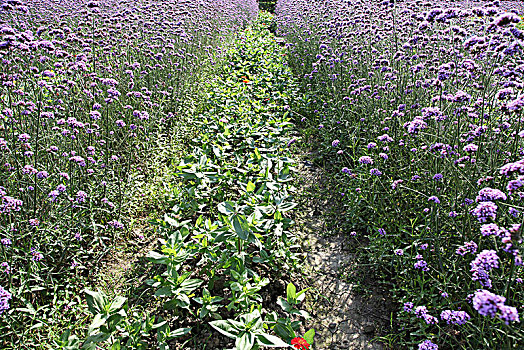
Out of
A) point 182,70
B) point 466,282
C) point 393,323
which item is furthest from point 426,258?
point 182,70

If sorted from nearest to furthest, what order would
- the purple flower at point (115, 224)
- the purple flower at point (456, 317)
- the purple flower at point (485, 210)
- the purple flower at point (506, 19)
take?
the purple flower at point (485, 210) → the purple flower at point (456, 317) → the purple flower at point (506, 19) → the purple flower at point (115, 224)

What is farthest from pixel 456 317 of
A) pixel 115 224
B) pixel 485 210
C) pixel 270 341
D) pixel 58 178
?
pixel 58 178

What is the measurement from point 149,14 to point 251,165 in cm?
531

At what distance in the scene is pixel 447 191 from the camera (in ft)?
9.77

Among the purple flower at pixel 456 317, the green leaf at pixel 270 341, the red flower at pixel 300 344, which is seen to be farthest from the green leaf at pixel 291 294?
the purple flower at pixel 456 317

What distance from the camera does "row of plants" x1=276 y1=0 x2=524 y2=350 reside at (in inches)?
72.2

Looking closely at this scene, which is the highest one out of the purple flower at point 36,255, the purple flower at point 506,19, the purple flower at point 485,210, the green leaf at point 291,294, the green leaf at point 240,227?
the purple flower at point 506,19

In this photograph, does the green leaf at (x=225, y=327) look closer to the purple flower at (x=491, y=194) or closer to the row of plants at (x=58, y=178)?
the row of plants at (x=58, y=178)

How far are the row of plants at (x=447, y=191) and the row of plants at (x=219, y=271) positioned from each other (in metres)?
0.78

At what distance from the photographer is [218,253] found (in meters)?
2.63

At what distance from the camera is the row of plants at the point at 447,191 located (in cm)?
183

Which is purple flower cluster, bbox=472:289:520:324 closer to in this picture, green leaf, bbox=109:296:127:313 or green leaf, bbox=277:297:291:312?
green leaf, bbox=277:297:291:312

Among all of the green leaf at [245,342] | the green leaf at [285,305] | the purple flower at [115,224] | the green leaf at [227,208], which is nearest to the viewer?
the green leaf at [245,342]

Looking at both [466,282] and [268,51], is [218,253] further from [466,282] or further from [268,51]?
[268,51]
